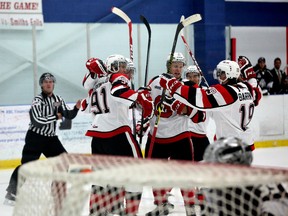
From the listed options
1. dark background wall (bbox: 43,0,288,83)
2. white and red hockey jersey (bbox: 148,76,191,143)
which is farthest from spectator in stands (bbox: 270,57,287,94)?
white and red hockey jersey (bbox: 148,76,191,143)

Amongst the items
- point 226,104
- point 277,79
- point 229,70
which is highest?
point 229,70

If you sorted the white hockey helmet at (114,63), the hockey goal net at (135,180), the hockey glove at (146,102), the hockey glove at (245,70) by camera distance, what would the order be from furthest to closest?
the hockey glove at (245,70), the white hockey helmet at (114,63), the hockey glove at (146,102), the hockey goal net at (135,180)

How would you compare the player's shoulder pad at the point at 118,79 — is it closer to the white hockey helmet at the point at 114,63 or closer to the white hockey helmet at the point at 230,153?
the white hockey helmet at the point at 114,63

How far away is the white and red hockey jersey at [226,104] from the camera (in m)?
4.36

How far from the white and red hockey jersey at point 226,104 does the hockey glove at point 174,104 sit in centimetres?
33

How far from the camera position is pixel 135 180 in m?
2.25

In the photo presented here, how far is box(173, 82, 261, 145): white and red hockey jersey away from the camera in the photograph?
14.3 ft

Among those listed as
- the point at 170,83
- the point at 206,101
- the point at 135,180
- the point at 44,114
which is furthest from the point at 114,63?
the point at 135,180

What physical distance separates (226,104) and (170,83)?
1.30 ft

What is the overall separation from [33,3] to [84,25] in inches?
29.1

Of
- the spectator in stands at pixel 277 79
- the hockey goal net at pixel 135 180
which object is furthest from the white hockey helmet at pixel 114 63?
the spectator in stands at pixel 277 79

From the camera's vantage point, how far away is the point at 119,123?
4695 millimetres

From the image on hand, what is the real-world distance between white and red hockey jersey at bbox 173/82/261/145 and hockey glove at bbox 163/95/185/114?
1.09ft

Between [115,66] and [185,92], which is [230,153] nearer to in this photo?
[185,92]
